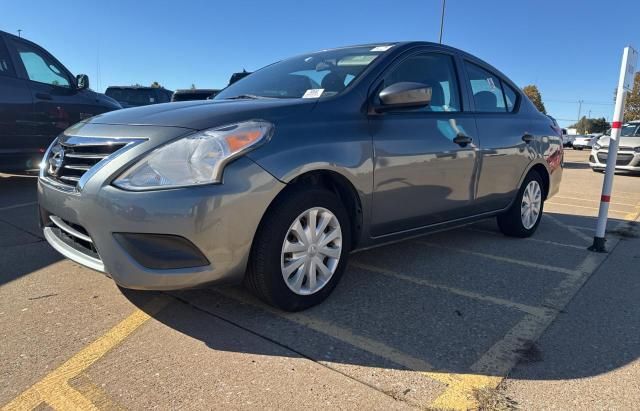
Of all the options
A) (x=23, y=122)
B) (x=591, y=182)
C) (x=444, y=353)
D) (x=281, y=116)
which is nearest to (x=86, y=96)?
(x=23, y=122)

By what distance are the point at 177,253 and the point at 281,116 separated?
90 centimetres

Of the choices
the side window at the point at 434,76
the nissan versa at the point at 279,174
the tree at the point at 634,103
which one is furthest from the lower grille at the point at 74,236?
the tree at the point at 634,103

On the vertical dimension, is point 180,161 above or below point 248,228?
above

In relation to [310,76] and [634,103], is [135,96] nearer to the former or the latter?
[310,76]

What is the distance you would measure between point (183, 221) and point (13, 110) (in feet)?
16.6

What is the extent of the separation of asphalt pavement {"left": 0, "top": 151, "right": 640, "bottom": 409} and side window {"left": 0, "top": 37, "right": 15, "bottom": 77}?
3.19m

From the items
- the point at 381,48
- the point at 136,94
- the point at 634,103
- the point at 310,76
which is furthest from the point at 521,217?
the point at 634,103

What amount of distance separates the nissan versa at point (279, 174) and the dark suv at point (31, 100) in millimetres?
3686

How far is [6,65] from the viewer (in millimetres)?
5945

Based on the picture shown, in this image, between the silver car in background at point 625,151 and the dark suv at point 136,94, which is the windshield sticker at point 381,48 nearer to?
the dark suv at point 136,94

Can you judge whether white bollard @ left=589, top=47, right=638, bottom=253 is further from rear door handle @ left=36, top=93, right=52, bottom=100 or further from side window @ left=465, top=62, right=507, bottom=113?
rear door handle @ left=36, top=93, right=52, bottom=100

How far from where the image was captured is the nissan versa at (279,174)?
89.7 inches

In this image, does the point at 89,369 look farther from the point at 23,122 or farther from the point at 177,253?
the point at 23,122

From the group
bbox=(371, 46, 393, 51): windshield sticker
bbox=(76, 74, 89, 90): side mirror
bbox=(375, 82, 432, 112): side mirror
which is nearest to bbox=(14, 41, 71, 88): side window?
bbox=(76, 74, 89, 90): side mirror
